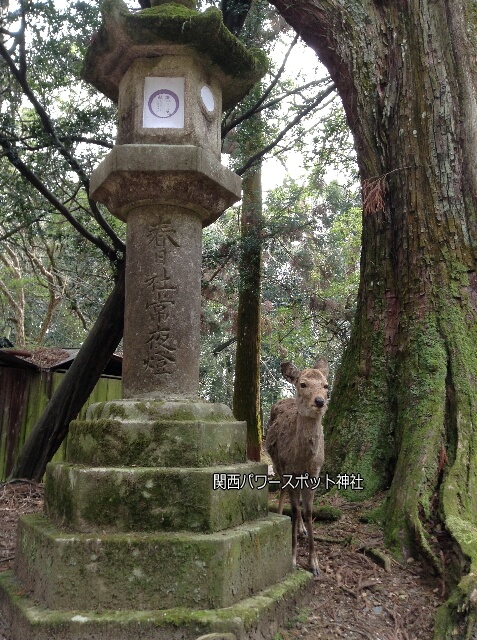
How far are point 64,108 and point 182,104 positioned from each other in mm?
6322

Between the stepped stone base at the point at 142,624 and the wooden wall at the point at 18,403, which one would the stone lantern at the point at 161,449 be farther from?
the wooden wall at the point at 18,403

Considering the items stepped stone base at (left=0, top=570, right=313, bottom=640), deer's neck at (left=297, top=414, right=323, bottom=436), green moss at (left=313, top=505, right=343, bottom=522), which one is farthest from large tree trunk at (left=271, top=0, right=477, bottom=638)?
stepped stone base at (left=0, top=570, right=313, bottom=640)

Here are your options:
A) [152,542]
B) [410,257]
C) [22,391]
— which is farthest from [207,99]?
[22,391]

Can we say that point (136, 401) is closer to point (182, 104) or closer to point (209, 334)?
point (182, 104)

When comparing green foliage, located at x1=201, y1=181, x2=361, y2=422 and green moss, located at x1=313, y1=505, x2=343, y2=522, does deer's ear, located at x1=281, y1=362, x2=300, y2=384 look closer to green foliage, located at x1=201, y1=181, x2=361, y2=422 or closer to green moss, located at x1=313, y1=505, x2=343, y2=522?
green moss, located at x1=313, y1=505, x2=343, y2=522

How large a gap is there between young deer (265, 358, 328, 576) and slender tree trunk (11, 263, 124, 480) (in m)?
3.43

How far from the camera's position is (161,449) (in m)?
3.27

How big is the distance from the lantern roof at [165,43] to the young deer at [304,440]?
2.19 m

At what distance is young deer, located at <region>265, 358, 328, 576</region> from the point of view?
3631mm

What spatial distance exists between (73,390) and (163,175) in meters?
4.14

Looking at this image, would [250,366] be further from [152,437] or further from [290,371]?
[152,437]

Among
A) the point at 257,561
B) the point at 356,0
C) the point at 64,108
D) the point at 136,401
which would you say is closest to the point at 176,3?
the point at 356,0

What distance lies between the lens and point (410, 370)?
4.62 metres

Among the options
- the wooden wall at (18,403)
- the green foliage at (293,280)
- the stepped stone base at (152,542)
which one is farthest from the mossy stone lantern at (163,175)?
the wooden wall at (18,403)
